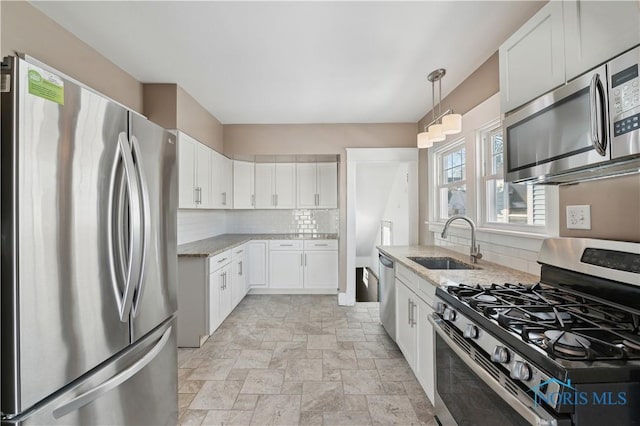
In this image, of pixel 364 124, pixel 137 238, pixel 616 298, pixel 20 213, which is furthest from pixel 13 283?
pixel 364 124

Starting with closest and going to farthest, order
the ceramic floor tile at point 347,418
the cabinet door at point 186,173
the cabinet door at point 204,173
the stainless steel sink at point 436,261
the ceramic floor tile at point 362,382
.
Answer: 1. the ceramic floor tile at point 347,418
2. the ceramic floor tile at point 362,382
3. the stainless steel sink at point 436,261
4. the cabinet door at point 186,173
5. the cabinet door at point 204,173

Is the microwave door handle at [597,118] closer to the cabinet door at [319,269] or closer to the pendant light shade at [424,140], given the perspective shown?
the pendant light shade at [424,140]

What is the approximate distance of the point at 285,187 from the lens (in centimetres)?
461

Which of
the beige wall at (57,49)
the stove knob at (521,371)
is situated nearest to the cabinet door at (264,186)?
the beige wall at (57,49)

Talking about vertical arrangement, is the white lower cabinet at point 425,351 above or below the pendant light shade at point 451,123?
below

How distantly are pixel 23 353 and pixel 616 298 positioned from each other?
6.81 feet

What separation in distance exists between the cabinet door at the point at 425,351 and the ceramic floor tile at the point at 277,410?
87 centimetres

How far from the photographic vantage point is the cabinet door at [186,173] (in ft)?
9.48

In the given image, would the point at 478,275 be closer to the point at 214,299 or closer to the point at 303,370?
the point at 303,370

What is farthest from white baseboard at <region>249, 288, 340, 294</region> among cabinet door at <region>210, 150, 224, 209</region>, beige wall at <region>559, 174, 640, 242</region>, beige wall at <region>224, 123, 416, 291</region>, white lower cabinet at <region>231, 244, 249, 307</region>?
beige wall at <region>559, 174, 640, 242</region>

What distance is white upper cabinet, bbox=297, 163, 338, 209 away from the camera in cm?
459

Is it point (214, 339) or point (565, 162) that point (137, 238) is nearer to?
point (565, 162)

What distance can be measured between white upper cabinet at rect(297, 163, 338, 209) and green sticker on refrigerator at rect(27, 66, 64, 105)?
366 cm

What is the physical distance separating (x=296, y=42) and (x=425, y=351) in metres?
2.39
